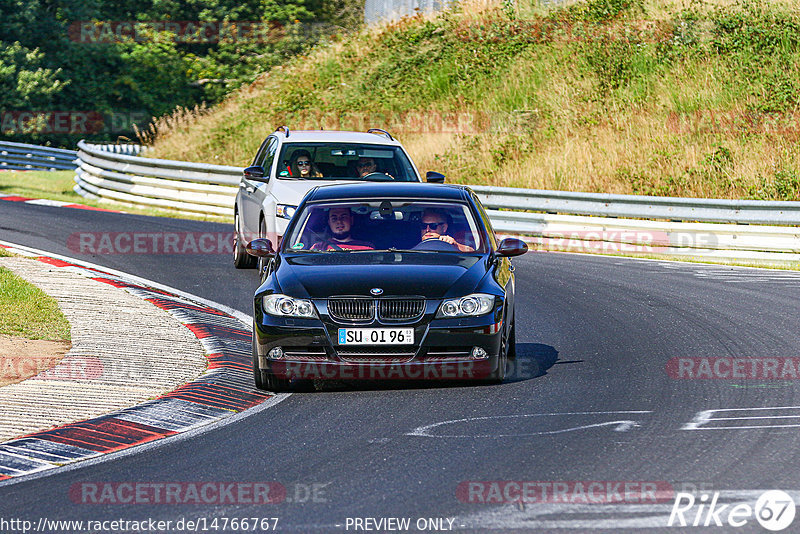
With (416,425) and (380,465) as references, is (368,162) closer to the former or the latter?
(416,425)

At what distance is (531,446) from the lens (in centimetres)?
752

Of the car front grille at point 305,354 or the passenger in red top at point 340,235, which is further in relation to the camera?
the passenger in red top at point 340,235

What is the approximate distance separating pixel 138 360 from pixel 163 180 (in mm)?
16423

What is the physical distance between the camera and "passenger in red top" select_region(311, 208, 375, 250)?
10.3m

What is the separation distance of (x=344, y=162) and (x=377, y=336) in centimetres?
733

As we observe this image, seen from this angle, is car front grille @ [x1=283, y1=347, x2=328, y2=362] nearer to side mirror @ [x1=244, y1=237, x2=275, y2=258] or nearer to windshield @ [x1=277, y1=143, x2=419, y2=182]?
side mirror @ [x1=244, y1=237, x2=275, y2=258]

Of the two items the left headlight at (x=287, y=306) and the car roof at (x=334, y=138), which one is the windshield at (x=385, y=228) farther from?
the car roof at (x=334, y=138)

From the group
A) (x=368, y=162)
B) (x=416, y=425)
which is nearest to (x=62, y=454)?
(x=416, y=425)

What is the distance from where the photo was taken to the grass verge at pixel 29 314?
11.4m

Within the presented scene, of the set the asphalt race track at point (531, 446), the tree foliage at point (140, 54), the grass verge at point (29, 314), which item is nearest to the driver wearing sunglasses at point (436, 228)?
the asphalt race track at point (531, 446)

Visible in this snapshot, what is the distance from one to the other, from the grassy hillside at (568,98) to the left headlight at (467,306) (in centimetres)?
1532

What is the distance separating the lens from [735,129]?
87.7 feet

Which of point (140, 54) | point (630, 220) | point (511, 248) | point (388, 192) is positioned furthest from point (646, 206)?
point (140, 54)

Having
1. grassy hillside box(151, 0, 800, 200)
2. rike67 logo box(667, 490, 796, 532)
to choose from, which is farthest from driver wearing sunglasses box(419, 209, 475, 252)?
grassy hillside box(151, 0, 800, 200)
